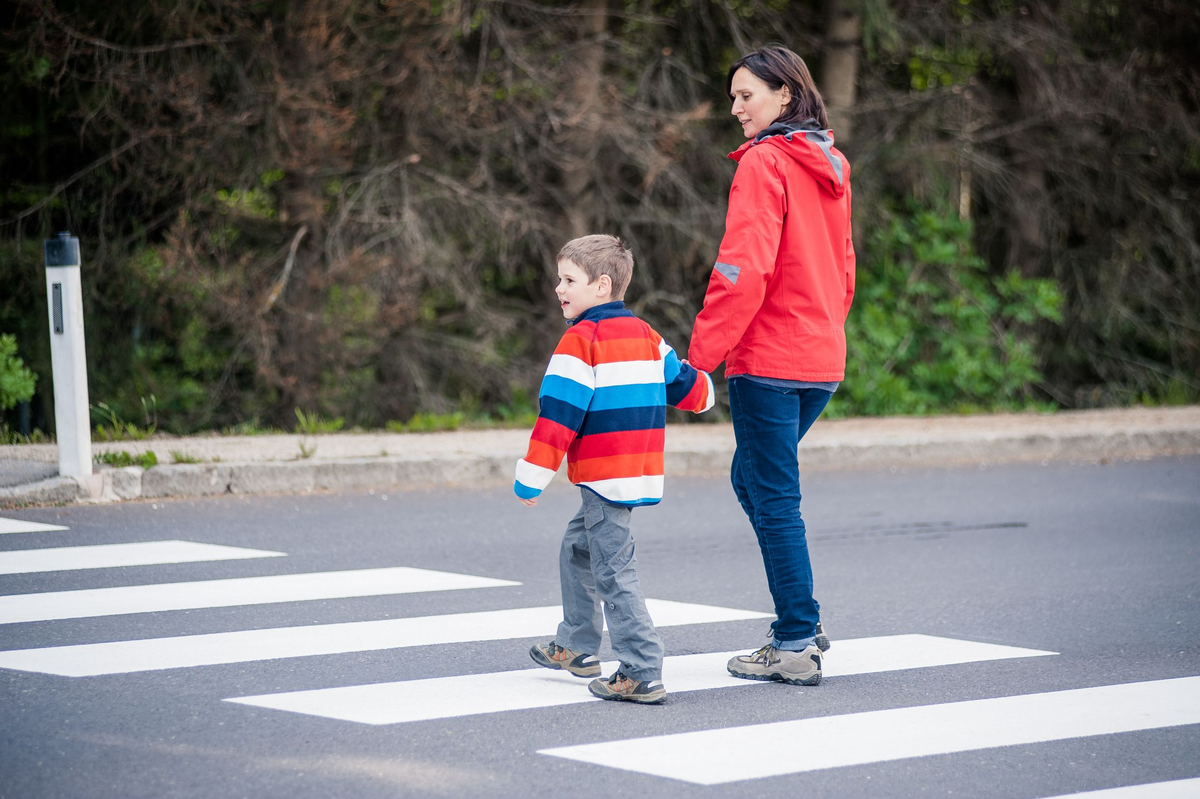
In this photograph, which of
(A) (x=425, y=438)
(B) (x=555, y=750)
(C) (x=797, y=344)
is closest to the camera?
(B) (x=555, y=750)

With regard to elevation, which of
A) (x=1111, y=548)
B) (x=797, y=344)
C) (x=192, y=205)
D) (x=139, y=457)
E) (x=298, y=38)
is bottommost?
(x=1111, y=548)

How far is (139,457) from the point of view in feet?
27.6

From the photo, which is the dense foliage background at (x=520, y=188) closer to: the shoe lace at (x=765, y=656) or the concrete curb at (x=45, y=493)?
the concrete curb at (x=45, y=493)

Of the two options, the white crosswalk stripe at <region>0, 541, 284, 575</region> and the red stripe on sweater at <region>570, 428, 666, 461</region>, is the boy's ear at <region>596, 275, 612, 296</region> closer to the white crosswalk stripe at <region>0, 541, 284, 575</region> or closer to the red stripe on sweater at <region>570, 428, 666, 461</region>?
the red stripe on sweater at <region>570, 428, 666, 461</region>

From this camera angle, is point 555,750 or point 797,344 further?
point 797,344

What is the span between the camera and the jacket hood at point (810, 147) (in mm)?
4652

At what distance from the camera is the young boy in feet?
14.1

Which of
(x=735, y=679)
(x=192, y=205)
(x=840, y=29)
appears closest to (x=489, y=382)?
(x=192, y=205)

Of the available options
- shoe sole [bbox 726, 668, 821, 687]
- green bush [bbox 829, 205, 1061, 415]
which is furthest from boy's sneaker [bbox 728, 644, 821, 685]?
green bush [bbox 829, 205, 1061, 415]

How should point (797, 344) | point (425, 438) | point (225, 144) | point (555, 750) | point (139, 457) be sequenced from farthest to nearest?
point (225, 144), point (425, 438), point (139, 457), point (797, 344), point (555, 750)

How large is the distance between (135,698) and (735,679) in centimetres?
203

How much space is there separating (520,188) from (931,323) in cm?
500

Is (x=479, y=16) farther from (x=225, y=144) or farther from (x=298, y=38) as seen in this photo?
(x=225, y=144)

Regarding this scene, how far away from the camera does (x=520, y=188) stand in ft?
45.7
